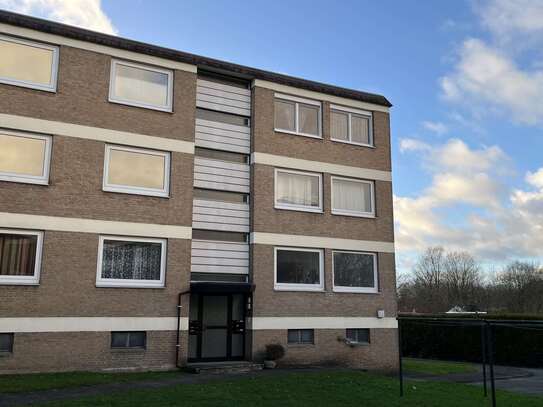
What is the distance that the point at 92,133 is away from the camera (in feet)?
53.9

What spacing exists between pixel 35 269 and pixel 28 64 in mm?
5967

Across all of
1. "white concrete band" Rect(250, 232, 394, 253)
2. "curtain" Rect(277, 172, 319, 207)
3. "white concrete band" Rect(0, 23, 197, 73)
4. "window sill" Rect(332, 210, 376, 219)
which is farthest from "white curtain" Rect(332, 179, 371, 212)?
"white concrete band" Rect(0, 23, 197, 73)

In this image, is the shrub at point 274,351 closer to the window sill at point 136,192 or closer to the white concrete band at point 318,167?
the window sill at point 136,192

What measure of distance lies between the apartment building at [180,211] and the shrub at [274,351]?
28 centimetres

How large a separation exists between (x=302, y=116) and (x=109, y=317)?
993cm

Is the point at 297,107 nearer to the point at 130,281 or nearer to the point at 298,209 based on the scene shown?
the point at 298,209

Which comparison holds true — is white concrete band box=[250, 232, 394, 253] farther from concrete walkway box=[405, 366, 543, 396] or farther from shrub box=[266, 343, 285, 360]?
concrete walkway box=[405, 366, 543, 396]

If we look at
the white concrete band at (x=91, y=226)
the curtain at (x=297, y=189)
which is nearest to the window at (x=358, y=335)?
the curtain at (x=297, y=189)

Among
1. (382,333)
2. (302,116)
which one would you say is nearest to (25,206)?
(302,116)

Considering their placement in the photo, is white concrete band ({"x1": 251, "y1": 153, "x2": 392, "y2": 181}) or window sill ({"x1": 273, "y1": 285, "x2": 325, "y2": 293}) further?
white concrete band ({"x1": 251, "y1": 153, "x2": 392, "y2": 181})

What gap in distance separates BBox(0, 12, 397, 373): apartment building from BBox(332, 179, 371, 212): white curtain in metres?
0.05

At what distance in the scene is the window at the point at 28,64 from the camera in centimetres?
1574

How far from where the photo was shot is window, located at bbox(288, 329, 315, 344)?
1848 centimetres

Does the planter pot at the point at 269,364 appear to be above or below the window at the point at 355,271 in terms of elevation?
below
